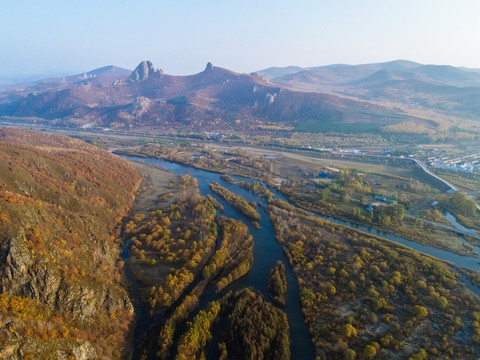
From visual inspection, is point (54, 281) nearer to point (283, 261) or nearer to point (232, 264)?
point (232, 264)

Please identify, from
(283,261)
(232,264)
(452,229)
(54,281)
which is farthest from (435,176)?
(54,281)

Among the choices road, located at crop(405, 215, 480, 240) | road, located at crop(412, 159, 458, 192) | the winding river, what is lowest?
the winding river

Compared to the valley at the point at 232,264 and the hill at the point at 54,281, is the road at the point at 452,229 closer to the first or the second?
the valley at the point at 232,264

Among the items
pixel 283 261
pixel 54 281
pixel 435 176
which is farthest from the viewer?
pixel 435 176

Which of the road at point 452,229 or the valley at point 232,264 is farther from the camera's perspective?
the road at point 452,229

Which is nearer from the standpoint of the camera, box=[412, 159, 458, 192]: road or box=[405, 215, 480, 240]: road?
box=[405, 215, 480, 240]: road

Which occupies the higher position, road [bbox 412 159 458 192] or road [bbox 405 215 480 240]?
road [bbox 412 159 458 192]

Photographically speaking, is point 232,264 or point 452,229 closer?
point 232,264

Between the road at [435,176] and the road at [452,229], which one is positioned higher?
the road at [435,176]

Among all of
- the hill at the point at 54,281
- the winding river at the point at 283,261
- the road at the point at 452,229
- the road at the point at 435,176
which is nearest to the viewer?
the hill at the point at 54,281

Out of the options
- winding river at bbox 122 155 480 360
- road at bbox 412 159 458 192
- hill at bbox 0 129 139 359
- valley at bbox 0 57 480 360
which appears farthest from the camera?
road at bbox 412 159 458 192

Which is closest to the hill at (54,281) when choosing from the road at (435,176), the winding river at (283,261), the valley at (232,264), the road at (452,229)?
the valley at (232,264)

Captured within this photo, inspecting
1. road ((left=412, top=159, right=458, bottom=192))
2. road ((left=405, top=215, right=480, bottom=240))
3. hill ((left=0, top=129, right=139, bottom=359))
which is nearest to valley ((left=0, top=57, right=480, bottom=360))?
hill ((left=0, top=129, right=139, bottom=359))

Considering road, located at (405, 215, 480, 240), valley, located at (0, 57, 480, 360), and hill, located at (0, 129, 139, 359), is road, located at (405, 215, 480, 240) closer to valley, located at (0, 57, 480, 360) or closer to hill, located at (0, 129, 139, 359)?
valley, located at (0, 57, 480, 360)
